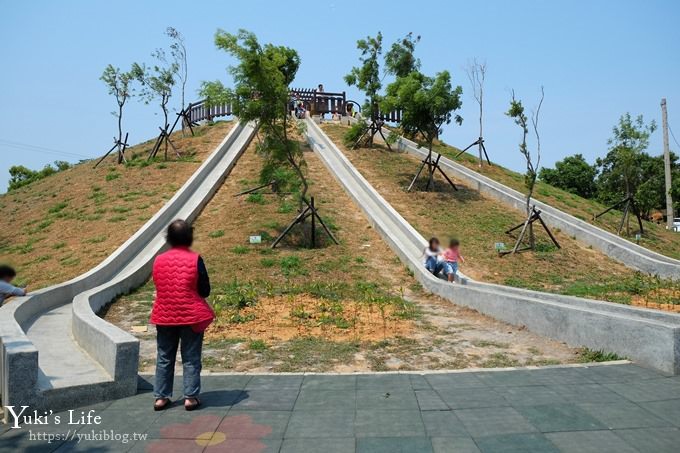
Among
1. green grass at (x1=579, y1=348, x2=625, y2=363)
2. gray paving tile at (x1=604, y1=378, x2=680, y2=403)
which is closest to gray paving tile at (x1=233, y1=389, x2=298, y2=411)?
gray paving tile at (x1=604, y1=378, x2=680, y2=403)

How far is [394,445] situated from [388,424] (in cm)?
40

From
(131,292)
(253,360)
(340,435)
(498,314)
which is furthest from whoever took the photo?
(131,292)

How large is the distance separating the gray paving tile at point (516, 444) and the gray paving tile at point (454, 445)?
6 centimetres

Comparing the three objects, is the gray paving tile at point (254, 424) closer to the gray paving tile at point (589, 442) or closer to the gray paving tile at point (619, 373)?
the gray paving tile at point (589, 442)

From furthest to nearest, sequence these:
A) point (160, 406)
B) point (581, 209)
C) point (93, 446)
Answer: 1. point (581, 209)
2. point (160, 406)
3. point (93, 446)

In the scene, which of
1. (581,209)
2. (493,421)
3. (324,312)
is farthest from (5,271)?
(581,209)

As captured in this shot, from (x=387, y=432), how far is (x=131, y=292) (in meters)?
8.83

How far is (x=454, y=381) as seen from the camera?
5.24 metres

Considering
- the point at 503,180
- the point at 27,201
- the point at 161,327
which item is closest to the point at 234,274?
the point at 161,327

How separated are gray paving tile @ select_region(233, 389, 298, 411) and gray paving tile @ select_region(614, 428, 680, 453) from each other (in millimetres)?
2713

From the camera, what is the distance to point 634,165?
21188mm

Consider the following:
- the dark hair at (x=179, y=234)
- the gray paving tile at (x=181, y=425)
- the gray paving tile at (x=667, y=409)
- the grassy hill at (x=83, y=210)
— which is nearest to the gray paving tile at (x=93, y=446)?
the gray paving tile at (x=181, y=425)

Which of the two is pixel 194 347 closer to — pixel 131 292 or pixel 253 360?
pixel 253 360

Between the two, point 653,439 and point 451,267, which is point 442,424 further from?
point 451,267
